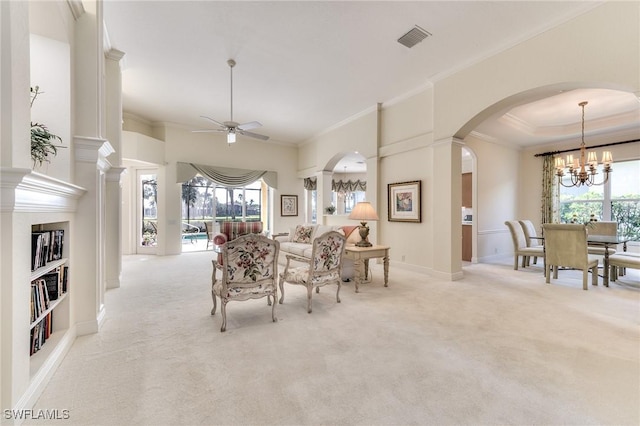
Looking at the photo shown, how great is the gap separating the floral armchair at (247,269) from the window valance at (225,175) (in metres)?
5.34

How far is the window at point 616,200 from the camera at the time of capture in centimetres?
582

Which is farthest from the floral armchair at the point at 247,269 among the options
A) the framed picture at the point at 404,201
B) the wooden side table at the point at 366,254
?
the framed picture at the point at 404,201

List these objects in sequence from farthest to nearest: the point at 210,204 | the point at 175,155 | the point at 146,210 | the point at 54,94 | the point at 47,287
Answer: the point at 210,204 → the point at 146,210 → the point at 175,155 → the point at 54,94 → the point at 47,287

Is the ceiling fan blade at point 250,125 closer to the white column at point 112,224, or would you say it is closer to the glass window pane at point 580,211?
the white column at point 112,224

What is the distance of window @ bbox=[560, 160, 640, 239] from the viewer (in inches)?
229

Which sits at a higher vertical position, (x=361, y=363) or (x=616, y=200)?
(x=616, y=200)

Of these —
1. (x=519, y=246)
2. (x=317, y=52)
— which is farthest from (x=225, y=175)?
(x=519, y=246)

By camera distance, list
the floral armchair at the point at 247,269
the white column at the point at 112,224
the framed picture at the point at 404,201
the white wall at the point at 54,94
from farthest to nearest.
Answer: the framed picture at the point at 404,201, the white column at the point at 112,224, the floral armchair at the point at 247,269, the white wall at the point at 54,94

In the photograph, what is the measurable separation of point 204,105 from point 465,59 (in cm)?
507

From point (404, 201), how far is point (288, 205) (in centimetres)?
453

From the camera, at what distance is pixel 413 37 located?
11.4 ft

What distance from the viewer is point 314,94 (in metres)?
5.30

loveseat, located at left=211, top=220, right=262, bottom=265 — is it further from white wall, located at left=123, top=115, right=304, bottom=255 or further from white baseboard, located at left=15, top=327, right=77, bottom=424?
white baseboard, located at left=15, top=327, right=77, bottom=424

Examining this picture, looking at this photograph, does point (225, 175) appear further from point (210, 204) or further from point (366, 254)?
point (366, 254)
